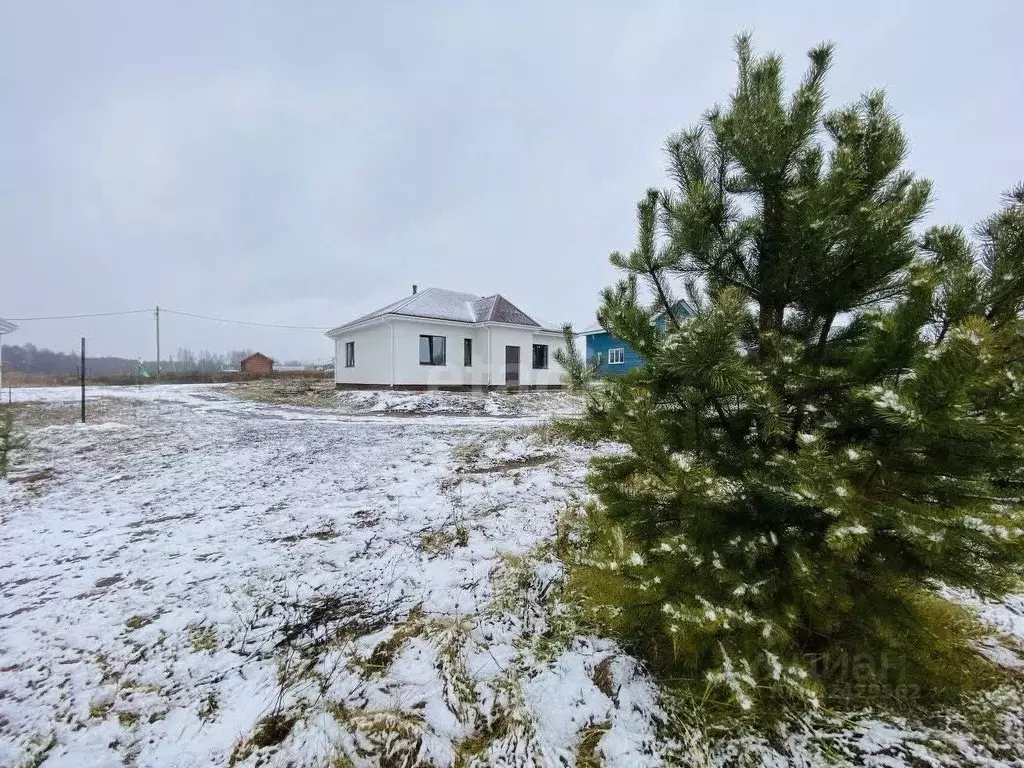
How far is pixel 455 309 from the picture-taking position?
18109 millimetres

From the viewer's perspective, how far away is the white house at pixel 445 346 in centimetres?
1597

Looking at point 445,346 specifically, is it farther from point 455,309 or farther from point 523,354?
point 523,354

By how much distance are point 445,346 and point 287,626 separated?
596 inches

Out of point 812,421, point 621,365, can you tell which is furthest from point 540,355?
point 812,421

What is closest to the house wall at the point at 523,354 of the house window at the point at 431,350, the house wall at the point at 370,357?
the house window at the point at 431,350

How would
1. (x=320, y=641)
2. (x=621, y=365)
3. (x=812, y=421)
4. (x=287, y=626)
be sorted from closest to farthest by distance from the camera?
(x=812, y=421), (x=320, y=641), (x=287, y=626), (x=621, y=365)

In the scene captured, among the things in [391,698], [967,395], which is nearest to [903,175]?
[967,395]

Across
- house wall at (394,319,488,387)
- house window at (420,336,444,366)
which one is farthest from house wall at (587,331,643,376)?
house window at (420,336,444,366)

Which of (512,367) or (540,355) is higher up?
(540,355)

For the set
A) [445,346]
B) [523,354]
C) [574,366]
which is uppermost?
[445,346]

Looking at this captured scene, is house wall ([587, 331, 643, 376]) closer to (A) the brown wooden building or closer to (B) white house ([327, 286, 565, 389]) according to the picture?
(B) white house ([327, 286, 565, 389])

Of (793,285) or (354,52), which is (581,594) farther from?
(354,52)

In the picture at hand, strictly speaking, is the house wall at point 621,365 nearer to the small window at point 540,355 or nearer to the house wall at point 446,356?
the house wall at point 446,356

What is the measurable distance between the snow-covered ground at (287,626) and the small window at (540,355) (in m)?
14.4
